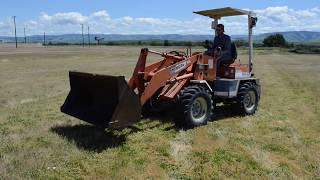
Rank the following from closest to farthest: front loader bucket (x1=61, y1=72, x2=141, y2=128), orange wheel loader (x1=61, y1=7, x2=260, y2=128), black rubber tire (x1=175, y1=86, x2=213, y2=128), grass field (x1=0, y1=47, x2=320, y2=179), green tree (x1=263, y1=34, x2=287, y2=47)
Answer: grass field (x1=0, y1=47, x2=320, y2=179)
front loader bucket (x1=61, y1=72, x2=141, y2=128)
orange wheel loader (x1=61, y1=7, x2=260, y2=128)
black rubber tire (x1=175, y1=86, x2=213, y2=128)
green tree (x1=263, y1=34, x2=287, y2=47)

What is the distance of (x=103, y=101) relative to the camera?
927 centimetres

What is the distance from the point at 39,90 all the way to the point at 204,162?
11.5 meters

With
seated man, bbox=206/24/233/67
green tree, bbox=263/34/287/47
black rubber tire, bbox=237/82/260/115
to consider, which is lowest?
black rubber tire, bbox=237/82/260/115

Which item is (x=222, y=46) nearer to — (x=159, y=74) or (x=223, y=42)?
(x=223, y=42)

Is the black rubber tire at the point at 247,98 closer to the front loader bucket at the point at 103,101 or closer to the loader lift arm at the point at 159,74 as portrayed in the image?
the loader lift arm at the point at 159,74

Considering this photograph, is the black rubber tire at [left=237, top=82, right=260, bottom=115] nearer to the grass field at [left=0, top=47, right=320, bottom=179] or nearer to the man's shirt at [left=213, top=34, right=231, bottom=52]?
the grass field at [left=0, top=47, right=320, bottom=179]

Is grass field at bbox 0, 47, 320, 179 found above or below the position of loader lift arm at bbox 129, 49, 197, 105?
below

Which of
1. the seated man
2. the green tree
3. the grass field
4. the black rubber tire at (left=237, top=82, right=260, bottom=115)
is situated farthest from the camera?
the green tree

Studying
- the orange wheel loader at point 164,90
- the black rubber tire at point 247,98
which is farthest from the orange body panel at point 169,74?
the black rubber tire at point 247,98

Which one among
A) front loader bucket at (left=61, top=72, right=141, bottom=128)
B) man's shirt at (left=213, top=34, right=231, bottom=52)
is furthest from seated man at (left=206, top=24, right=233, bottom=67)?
front loader bucket at (left=61, top=72, right=141, bottom=128)

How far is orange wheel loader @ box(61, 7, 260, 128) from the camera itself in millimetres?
8641

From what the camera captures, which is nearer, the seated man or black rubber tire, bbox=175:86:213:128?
black rubber tire, bbox=175:86:213:128

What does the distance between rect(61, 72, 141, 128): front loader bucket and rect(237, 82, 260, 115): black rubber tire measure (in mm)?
3680

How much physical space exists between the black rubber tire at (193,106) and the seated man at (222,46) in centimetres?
106
